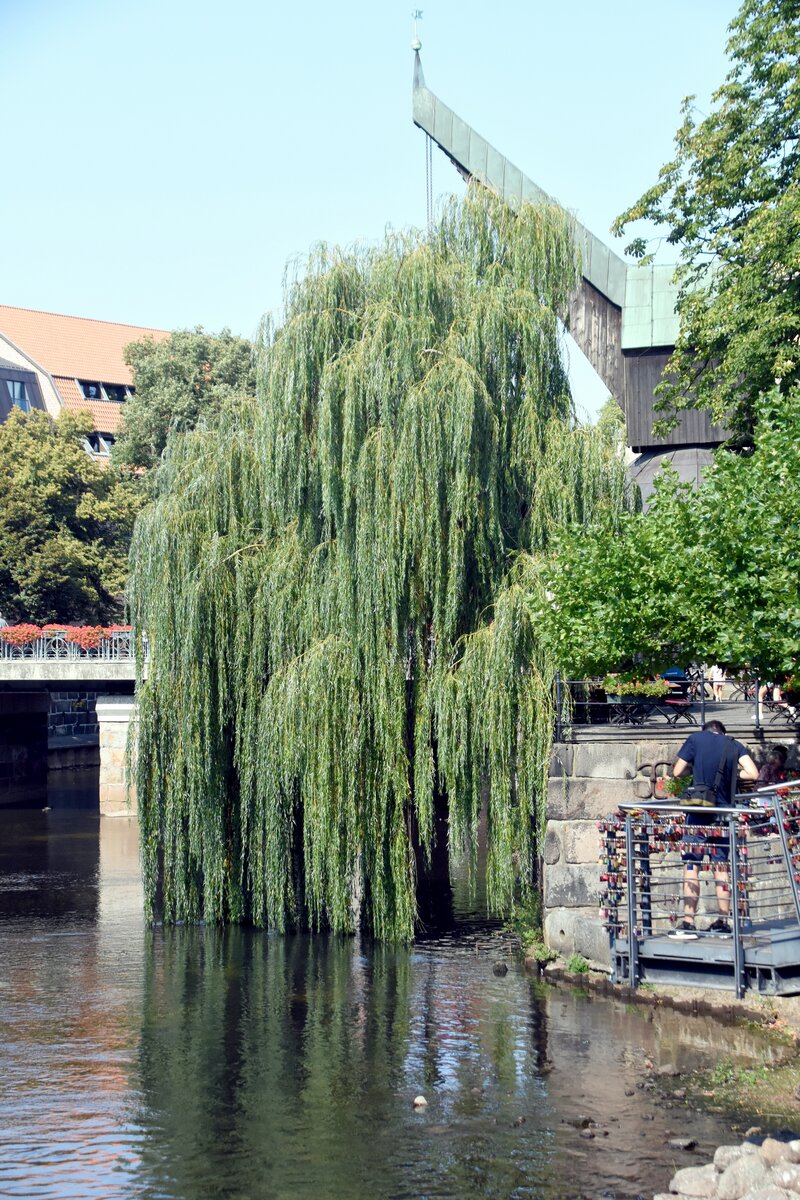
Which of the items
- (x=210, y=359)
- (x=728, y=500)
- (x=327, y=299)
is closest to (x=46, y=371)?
(x=210, y=359)

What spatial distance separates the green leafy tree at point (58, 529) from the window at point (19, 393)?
2030cm

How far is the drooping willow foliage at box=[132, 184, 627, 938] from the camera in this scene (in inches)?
727

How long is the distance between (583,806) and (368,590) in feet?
13.0

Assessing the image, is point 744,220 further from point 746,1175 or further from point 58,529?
point 58,529

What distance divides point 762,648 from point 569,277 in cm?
693

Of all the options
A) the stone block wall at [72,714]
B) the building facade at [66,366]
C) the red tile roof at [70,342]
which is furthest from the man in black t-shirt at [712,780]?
the red tile roof at [70,342]

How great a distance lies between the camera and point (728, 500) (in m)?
17.1

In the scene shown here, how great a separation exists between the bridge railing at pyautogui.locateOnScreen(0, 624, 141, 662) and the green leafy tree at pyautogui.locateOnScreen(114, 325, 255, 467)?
13.8 m

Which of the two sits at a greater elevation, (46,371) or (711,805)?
(46,371)

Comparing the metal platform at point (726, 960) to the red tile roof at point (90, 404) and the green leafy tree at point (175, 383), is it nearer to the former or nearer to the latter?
the green leafy tree at point (175, 383)

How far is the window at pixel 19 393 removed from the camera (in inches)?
2763

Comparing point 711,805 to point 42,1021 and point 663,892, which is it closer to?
point 663,892

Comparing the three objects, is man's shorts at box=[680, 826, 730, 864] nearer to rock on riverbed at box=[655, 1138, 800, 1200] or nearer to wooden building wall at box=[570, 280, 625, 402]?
rock on riverbed at box=[655, 1138, 800, 1200]

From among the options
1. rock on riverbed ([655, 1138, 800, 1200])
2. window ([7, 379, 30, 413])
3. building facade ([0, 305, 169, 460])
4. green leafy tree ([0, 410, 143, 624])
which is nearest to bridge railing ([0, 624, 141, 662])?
green leafy tree ([0, 410, 143, 624])
